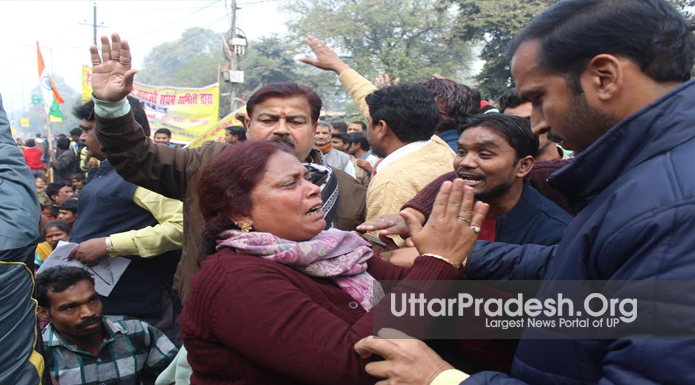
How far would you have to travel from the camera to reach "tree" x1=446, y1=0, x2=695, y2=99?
61.9ft

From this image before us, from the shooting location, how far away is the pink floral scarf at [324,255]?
1.69 metres

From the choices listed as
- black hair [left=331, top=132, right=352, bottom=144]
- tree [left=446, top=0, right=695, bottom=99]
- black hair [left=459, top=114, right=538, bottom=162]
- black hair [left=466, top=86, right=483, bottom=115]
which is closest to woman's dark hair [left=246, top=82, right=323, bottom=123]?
black hair [left=459, top=114, right=538, bottom=162]

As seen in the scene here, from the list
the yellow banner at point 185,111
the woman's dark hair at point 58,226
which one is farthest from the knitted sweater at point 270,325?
the yellow banner at point 185,111

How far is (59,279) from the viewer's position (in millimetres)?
3373

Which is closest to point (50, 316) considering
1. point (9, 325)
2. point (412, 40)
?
point (9, 325)

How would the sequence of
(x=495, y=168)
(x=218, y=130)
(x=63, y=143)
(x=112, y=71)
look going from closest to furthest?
(x=495, y=168) < (x=112, y=71) < (x=218, y=130) < (x=63, y=143)

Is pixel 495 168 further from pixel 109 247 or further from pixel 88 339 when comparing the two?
pixel 88 339

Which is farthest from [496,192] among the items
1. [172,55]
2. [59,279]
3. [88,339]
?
[172,55]

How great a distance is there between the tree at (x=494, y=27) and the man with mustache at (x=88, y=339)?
16.8 meters

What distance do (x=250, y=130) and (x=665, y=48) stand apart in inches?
84.3

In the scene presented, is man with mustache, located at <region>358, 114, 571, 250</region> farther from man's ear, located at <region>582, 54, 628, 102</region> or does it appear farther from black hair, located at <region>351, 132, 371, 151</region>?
black hair, located at <region>351, 132, 371, 151</region>

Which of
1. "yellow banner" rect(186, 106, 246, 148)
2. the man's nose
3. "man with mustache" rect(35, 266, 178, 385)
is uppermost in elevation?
"yellow banner" rect(186, 106, 246, 148)

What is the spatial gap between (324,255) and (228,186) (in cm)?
41

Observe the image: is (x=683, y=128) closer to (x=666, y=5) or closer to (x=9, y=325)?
(x=666, y=5)
